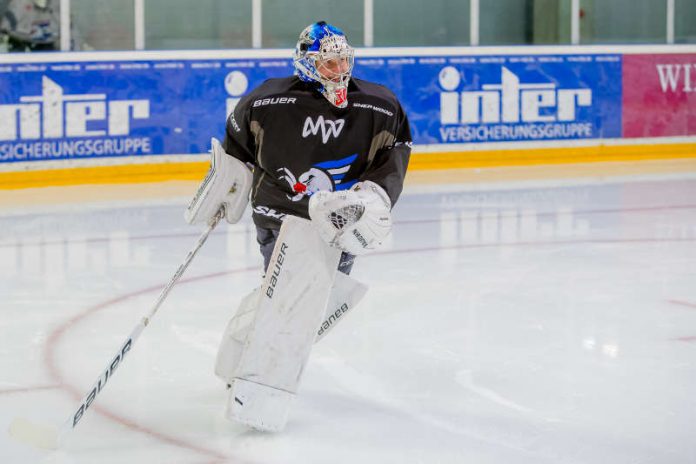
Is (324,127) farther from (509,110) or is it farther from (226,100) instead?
(509,110)

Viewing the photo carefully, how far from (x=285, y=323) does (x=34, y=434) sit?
69cm

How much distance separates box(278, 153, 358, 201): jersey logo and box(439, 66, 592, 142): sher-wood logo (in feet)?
20.4

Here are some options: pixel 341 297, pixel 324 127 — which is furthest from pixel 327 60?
pixel 341 297

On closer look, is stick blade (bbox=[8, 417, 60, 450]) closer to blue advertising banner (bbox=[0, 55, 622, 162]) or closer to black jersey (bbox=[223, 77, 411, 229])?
black jersey (bbox=[223, 77, 411, 229])

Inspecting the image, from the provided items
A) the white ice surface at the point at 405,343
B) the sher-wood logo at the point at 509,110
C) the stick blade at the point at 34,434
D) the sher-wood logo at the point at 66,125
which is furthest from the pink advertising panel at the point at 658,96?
the stick blade at the point at 34,434

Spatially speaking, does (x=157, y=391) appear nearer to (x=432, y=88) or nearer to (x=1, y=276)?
(x=1, y=276)

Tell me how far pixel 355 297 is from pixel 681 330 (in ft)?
5.11

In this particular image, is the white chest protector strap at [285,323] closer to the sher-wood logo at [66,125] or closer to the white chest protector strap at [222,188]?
the white chest protector strap at [222,188]

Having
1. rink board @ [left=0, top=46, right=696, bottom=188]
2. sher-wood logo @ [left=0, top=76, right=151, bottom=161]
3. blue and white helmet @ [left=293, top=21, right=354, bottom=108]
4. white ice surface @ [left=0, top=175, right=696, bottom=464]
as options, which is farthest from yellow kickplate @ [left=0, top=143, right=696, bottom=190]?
blue and white helmet @ [left=293, top=21, right=354, bottom=108]

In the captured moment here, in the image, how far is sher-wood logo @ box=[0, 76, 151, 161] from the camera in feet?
27.0

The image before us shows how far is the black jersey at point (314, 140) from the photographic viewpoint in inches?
137

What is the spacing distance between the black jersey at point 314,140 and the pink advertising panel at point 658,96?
7.15m

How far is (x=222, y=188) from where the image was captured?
3602 mm

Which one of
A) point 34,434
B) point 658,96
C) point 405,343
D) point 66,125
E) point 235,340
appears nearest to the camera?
point 34,434
